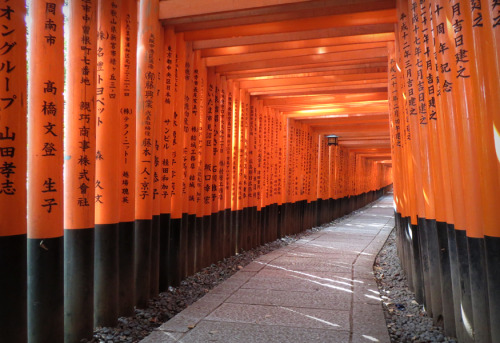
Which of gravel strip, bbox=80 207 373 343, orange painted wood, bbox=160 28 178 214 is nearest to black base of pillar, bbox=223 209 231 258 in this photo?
gravel strip, bbox=80 207 373 343

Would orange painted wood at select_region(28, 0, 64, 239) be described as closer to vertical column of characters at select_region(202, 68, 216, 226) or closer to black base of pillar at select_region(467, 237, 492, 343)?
black base of pillar at select_region(467, 237, 492, 343)

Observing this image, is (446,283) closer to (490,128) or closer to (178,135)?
(490,128)

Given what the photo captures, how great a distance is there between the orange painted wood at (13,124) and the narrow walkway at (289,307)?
63.0 inches

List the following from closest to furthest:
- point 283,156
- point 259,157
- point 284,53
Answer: point 284,53
point 259,157
point 283,156

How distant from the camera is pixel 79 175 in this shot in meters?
3.66

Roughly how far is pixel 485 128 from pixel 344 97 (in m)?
7.15

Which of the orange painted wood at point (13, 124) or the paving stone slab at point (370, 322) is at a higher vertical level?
the orange painted wood at point (13, 124)

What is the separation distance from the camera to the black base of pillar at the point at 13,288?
2746 mm

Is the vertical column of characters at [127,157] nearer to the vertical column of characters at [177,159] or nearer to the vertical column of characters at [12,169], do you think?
the vertical column of characters at [177,159]

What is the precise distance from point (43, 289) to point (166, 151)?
8.30 ft

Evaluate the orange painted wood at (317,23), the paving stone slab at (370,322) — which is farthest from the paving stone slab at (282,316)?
the orange painted wood at (317,23)

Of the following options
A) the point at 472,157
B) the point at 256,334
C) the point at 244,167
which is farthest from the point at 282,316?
the point at 244,167

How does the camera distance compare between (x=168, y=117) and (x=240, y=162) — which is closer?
(x=168, y=117)

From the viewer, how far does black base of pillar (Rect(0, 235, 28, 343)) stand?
9.01 feet
